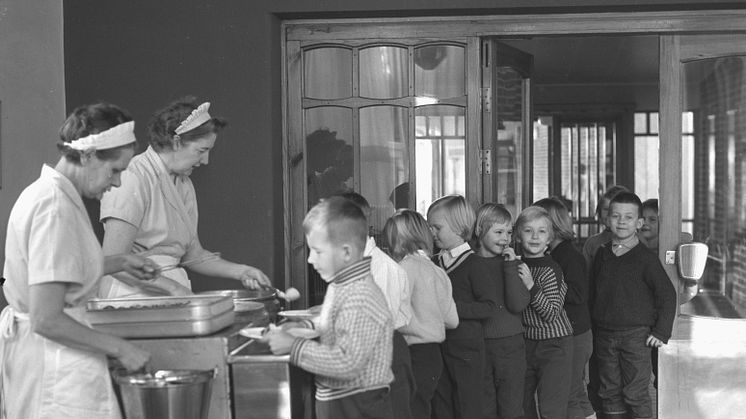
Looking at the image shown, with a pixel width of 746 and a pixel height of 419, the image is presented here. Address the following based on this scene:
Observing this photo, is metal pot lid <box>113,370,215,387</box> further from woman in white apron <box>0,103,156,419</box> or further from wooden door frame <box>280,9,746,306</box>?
wooden door frame <box>280,9,746,306</box>

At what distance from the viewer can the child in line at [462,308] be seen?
397 centimetres

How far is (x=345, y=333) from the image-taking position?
2.54m

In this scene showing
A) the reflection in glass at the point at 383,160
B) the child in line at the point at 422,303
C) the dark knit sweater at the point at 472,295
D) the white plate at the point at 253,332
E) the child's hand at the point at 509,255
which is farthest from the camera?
the reflection in glass at the point at 383,160

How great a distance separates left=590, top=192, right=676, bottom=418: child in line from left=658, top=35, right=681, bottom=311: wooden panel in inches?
6.6

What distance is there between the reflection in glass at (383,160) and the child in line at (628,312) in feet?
3.40

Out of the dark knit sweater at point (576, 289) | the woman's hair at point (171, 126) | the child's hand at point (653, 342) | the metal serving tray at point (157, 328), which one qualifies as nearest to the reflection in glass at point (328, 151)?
the dark knit sweater at point (576, 289)

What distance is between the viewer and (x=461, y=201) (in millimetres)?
4113

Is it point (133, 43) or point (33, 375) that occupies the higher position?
point (133, 43)

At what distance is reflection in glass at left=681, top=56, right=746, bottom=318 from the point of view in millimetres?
4445

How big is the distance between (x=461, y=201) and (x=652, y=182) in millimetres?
6924

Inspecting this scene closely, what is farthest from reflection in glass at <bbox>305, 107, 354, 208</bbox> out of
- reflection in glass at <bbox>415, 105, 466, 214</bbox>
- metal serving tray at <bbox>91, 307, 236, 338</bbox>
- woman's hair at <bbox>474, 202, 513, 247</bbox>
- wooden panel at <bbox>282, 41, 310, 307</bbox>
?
metal serving tray at <bbox>91, 307, 236, 338</bbox>

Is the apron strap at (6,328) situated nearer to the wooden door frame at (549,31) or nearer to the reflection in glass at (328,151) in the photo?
the wooden door frame at (549,31)

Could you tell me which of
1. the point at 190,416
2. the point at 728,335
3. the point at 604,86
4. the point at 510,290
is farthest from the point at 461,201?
the point at 604,86

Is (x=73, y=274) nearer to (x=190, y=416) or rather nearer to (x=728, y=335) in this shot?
(x=190, y=416)
